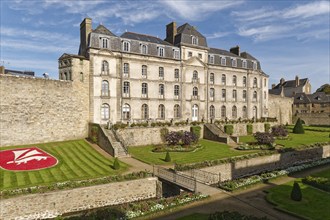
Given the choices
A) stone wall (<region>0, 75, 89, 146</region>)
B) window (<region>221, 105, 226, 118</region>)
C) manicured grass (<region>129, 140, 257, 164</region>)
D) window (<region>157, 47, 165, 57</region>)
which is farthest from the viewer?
window (<region>221, 105, 226, 118</region>)

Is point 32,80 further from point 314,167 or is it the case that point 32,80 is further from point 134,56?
point 314,167

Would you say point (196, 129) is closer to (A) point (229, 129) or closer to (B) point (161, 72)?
(A) point (229, 129)

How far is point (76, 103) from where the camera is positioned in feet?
106

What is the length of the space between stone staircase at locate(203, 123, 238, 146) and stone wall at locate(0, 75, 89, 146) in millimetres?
17168

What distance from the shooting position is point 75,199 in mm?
17031

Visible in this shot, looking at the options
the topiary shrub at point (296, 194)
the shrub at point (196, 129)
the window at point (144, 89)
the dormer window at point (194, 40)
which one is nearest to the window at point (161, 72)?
the window at point (144, 89)

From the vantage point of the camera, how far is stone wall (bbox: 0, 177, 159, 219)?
15484mm

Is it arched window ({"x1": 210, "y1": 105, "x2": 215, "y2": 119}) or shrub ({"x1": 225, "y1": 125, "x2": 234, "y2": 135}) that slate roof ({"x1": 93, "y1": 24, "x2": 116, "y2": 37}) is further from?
shrub ({"x1": 225, "y1": 125, "x2": 234, "y2": 135})

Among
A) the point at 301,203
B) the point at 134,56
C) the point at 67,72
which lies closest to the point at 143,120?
the point at 134,56

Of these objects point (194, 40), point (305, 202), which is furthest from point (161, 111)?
point (305, 202)

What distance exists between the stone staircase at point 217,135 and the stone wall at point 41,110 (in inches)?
676

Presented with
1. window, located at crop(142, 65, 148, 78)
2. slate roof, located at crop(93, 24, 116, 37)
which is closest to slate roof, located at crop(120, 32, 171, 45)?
slate roof, located at crop(93, 24, 116, 37)

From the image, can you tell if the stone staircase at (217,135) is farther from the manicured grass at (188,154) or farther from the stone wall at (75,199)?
the stone wall at (75,199)

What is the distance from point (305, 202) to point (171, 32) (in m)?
33.1
